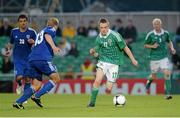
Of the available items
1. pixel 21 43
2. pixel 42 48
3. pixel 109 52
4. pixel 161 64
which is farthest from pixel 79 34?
pixel 42 48

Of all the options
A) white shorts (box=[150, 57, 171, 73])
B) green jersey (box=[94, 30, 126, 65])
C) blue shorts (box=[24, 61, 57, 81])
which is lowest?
white shorts (box=[150, 57, 171, 73])

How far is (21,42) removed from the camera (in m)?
20.8

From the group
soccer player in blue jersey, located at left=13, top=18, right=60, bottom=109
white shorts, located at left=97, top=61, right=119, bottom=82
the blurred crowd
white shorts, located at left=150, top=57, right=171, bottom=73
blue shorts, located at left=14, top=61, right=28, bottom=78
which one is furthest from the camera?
the blurred crowd

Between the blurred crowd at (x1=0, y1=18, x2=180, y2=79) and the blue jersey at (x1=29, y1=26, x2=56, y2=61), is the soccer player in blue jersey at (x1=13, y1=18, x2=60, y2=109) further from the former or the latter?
the blurred crowd at (x1=0, y1=18, x2=180, y2=79)

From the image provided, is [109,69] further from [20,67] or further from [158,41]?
[158,41]

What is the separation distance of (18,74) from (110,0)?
16.3 m

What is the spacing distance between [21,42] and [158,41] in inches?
191

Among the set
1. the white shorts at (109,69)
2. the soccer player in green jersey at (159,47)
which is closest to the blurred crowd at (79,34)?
the soccer player in green jersey at (159,47)

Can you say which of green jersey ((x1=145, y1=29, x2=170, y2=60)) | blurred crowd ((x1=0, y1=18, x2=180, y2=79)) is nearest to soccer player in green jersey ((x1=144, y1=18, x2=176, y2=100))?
green jersey ((x1=145, y1=29, x2=170, y2=60))

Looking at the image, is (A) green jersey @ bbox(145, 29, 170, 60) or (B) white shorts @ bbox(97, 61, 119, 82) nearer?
(B) white shorts @ bbox(97, 61, 119, 82)

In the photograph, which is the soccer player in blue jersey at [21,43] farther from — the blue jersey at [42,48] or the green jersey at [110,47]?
the green jersey at [110,47]

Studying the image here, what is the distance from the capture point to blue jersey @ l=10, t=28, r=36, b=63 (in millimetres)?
20547

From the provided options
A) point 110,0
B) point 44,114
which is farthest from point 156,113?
point 110,0

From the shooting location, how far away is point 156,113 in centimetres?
1648
